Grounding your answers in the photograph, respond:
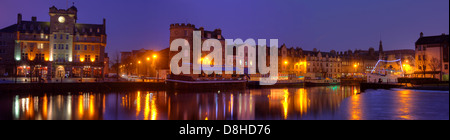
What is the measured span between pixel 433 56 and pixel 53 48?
75.2 metres

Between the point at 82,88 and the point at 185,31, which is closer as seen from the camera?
the point at 82,88

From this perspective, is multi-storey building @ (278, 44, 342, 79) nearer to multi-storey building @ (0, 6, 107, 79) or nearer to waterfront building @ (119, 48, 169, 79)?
waterfront building @ (119, 48, 169, 79)

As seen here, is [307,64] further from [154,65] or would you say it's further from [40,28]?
[40,28]

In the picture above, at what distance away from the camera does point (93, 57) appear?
2483 inches

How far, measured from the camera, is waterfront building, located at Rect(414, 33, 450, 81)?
182 ft

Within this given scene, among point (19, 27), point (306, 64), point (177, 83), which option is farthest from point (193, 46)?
point (306, 64)

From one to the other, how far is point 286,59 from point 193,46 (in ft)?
114

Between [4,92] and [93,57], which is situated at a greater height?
[93,57]

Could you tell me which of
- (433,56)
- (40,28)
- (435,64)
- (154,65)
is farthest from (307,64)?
(40,28)

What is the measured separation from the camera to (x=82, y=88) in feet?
131
